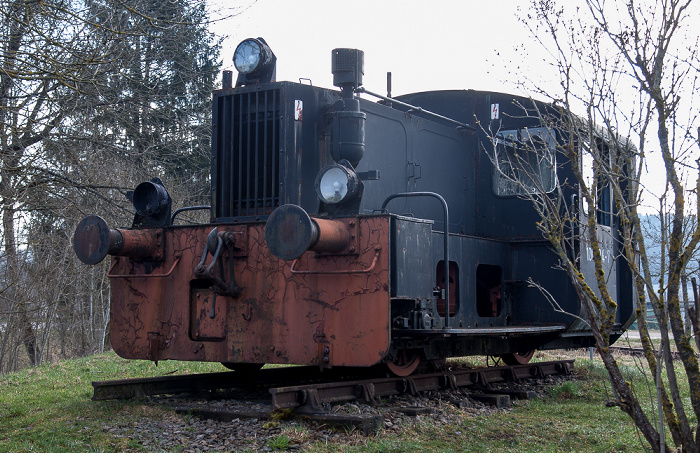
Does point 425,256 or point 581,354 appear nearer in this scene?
point 425,256

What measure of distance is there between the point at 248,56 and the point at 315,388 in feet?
10.3

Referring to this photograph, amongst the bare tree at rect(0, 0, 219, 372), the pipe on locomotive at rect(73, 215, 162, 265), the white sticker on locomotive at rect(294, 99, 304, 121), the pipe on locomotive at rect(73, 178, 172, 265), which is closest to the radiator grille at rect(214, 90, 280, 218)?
the white sticker on locomotive at rect(294, 99, 304, 121)

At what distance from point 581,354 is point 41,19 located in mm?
12137

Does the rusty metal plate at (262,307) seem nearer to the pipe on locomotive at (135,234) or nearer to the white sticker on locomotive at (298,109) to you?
the pipe on locomotive at (135,234)

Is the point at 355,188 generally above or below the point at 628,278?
above

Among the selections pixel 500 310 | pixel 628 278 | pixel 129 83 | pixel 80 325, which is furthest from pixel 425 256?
pixel 80 325

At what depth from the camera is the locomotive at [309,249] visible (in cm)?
582

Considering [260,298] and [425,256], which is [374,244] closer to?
[425,256]

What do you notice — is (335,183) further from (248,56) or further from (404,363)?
(404,363)

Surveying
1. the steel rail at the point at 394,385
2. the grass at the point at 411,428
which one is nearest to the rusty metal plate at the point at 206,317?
the grass at the point at 411,428

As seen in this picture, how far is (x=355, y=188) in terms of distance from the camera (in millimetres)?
5984

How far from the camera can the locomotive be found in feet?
19.1

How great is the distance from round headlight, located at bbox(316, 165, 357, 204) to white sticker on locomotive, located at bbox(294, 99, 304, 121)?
73 cm

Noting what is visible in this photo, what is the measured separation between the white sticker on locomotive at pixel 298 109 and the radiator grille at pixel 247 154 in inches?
7.0
